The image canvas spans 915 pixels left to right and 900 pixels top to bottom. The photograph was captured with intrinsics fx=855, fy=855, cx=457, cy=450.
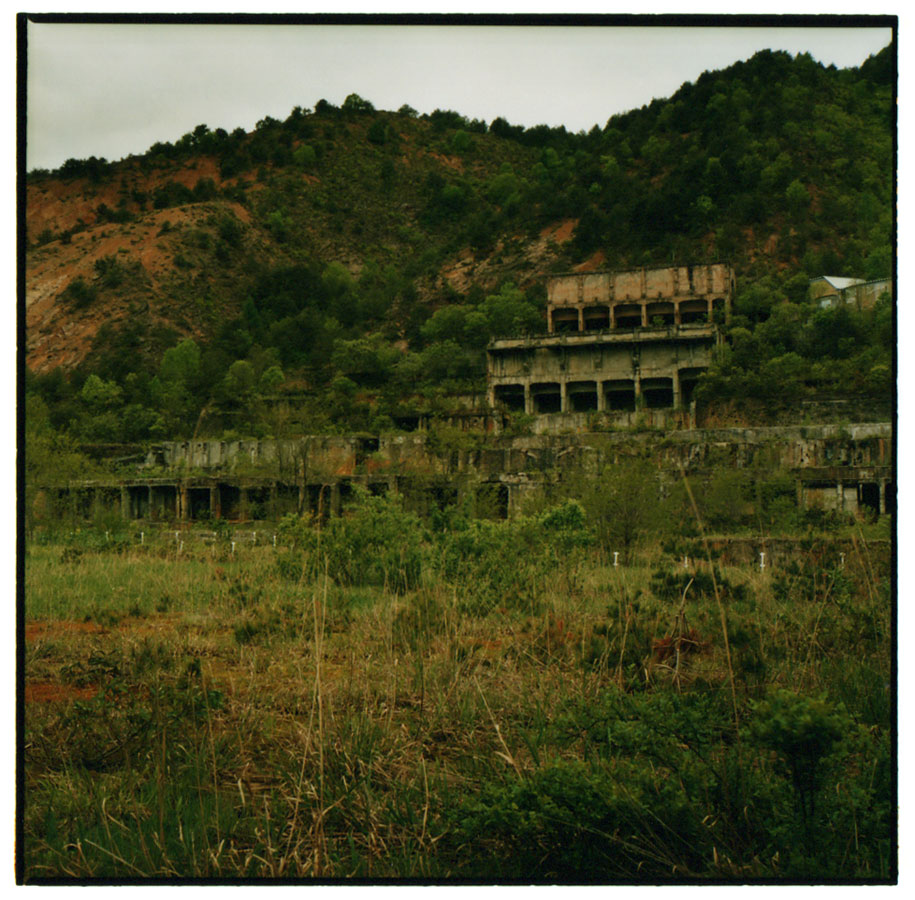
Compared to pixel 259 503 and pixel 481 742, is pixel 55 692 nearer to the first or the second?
pixel 481 742

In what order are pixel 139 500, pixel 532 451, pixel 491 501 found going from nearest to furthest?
pixel 491 501
pixel 532 451
pixel 139 500

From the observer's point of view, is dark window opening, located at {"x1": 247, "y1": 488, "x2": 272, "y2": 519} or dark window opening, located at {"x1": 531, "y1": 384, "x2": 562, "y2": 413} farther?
dark window opening, located at {"x1": 531, "y1": 384, "x2": 562, "y2": 413}

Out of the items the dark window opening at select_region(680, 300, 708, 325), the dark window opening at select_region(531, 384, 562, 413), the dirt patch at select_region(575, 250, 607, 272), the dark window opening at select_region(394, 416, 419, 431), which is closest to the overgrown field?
the dark window opening at select_region(394, 416, 419, 431)

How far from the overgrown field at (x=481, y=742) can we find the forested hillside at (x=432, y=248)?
1605 cm

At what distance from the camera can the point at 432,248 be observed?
81.2m

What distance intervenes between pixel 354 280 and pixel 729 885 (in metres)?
78.7

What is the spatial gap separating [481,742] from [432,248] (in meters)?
80.0

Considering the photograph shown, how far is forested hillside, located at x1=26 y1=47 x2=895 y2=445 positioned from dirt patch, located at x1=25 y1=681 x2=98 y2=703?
52.0 ft

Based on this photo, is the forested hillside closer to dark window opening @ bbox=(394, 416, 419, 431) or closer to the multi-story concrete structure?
dark window opening @ bbox=(394, 416, 419, 431)

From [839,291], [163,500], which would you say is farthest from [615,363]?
[163,500]

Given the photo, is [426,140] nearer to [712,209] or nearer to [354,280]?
[354,280]

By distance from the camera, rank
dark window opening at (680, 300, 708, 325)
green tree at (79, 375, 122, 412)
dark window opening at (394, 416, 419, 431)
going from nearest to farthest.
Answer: green tree at (79, 375, 122, 412) < dark window opening at (394, 416, 419, 431) < dark window opening at (680, 300, 708, 325)

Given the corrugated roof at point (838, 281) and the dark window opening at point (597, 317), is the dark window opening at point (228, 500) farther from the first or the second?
the corrugated roof at point (838, 281)

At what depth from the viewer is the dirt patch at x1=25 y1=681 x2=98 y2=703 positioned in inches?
174
